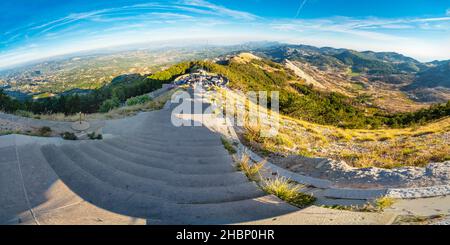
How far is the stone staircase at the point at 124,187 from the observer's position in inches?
200

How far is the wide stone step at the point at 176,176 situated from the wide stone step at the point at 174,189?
0.84 feet

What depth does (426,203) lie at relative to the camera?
204 inches

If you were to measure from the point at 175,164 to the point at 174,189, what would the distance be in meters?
1.71

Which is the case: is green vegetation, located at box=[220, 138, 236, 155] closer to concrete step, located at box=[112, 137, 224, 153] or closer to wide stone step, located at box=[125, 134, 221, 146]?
concrete step, located at box=[112, 137, 224, 153]

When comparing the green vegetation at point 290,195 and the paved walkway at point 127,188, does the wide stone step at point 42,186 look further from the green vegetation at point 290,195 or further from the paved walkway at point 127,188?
the green vegetation at point 290,195

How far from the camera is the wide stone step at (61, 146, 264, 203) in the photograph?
19.4 ft

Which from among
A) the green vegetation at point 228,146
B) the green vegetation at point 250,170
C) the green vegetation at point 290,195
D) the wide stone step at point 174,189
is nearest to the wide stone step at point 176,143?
the green vegetation at point 228,146
